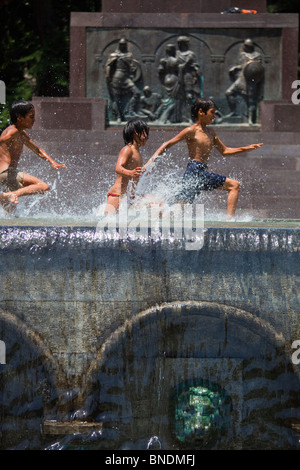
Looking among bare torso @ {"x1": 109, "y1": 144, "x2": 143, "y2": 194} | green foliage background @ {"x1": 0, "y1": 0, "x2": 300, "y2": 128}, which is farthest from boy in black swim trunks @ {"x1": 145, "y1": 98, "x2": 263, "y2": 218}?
green foliage background @ {"x1": 0, "y1": 0, "x2": 300, "y2": 128}

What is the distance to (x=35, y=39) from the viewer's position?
2045 centimetres

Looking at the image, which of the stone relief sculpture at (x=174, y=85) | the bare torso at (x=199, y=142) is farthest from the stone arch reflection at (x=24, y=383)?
the stone relief sculpture at (x=174, y=85)

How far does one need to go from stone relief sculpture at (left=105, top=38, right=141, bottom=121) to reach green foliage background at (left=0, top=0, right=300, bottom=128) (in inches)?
217

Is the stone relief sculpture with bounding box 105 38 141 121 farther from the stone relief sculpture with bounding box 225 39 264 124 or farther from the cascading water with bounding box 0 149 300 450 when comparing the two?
the cascading water with bounding box 0 149 300 450

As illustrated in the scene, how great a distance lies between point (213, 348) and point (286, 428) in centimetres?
82

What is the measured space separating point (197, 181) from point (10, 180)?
6.65 feet

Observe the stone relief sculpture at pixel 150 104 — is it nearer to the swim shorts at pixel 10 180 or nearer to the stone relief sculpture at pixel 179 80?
the stone relief sculpture at pixel 179 80

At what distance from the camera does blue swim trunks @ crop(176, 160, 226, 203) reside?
8.30 meters

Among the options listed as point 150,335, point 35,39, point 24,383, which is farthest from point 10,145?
point 35,39

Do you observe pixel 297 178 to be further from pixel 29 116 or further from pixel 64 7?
pixel 64 7

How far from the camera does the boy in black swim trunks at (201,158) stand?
8.30 m

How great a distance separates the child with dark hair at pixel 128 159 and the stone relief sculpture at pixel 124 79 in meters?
4.20

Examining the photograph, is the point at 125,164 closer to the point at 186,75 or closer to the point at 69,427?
the point at 69,427

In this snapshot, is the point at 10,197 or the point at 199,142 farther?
the point at 199,142
